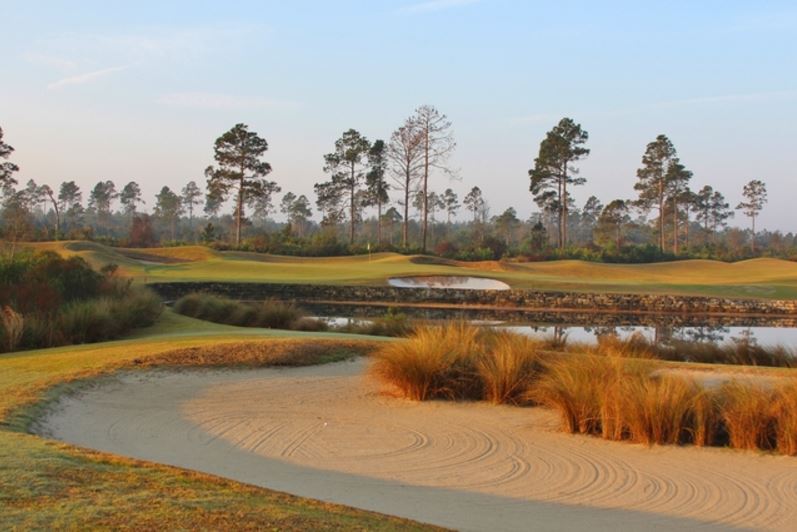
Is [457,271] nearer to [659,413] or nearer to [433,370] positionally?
[433,370]

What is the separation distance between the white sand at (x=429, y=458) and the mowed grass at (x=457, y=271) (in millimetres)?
24446

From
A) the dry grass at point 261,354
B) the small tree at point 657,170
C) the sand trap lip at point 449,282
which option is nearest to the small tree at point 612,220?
the small tree at point 657,170

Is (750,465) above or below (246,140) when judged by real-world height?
below

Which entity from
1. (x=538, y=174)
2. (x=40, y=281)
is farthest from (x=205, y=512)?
(x=538, y=174)

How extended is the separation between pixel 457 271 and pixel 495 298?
981 centimetres

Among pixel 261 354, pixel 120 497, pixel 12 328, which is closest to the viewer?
pixel 120 497

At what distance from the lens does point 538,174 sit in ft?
226

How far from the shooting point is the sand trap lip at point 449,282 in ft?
121

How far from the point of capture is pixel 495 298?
111ft

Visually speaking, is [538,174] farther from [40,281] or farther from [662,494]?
[662,494]

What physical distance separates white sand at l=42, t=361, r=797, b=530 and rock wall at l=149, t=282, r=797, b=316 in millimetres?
22092

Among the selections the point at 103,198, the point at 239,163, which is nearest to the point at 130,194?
the point at 103,198

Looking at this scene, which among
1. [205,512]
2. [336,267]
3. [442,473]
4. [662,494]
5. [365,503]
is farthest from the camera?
[336,267]

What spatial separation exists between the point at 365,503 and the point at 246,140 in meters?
64.4
